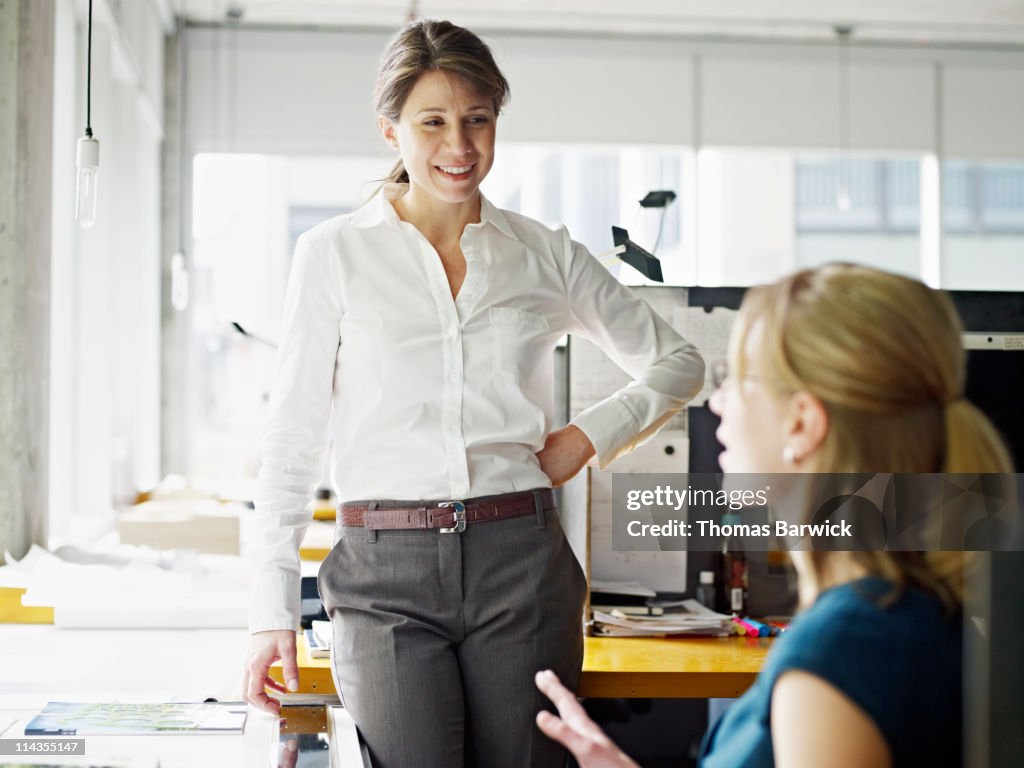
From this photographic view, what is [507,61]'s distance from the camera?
6.11 metres

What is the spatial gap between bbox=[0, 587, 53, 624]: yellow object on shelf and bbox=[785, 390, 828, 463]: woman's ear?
1987mm

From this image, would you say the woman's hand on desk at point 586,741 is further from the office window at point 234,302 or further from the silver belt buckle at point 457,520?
the office window at point 234,302

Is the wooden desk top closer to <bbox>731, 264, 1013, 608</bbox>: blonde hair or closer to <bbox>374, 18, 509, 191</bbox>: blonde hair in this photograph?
<bbox>374, 18, 509, 191</bbox>: blonde hair

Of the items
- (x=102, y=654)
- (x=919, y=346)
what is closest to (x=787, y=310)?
(x=919, y=346)

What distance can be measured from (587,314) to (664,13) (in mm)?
4754

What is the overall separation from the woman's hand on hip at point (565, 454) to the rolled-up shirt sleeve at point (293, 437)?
0.30 m

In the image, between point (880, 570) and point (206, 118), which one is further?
point (206, 118)

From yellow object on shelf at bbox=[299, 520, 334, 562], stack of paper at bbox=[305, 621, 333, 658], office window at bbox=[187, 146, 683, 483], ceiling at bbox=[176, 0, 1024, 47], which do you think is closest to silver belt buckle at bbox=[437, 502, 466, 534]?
stack of paper at bbox=[305, 621, 333, 658]

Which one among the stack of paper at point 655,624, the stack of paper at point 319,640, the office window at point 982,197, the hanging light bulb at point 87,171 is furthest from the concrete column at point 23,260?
the office window at point 982,197

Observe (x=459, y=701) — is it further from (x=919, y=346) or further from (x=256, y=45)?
(x=256, y=45)

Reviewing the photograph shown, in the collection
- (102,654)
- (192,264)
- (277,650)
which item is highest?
(192,264)

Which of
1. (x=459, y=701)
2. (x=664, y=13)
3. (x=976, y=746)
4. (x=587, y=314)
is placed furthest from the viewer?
(x=664, y=13)

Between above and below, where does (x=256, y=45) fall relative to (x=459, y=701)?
above

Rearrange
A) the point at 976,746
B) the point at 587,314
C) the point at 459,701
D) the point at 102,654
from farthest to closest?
the point at 102,654, the point at 587,314, the point at 459,701, the point at 976,746
